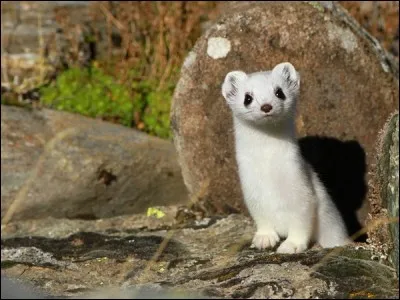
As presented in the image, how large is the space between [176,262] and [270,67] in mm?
2136

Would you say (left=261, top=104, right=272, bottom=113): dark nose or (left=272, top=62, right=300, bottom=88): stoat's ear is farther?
(left=272, top=62, right=300, bottom=88): stoat's ear

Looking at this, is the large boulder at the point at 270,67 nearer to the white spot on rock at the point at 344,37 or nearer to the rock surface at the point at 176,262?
the white spot on rock at the point at 344,37

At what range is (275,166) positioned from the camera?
16.5 feet

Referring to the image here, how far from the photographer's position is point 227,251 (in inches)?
202

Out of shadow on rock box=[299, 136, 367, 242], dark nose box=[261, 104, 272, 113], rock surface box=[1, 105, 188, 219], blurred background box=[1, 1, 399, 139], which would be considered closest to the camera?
dark nose box=[261, 104, 272, 113]

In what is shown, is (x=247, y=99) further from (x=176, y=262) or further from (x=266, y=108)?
(x=176, y=262)

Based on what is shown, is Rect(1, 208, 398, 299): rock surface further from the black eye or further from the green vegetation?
the green vegetation

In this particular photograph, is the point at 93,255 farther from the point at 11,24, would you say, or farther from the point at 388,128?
the point at 11,24

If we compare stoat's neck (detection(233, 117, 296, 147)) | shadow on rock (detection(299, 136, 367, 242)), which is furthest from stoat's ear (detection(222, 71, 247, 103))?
shadow on rock (detection(299, 136, 367, 242))

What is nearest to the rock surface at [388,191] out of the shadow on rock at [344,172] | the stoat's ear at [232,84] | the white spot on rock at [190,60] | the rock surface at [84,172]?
the stoat's ear at [232,84]

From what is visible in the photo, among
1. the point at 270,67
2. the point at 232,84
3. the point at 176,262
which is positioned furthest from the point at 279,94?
the point at 270,67

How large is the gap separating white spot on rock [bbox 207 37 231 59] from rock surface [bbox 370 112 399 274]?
2.18m

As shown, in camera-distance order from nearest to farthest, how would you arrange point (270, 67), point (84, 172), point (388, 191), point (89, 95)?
point (388, 191) < point (270, 67) < point (84, 172) < point (89, 95)

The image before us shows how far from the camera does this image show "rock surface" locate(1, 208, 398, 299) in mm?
3668
